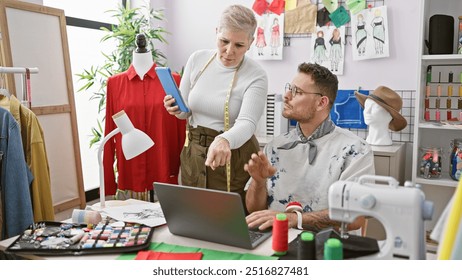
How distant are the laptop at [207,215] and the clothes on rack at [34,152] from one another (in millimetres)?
947

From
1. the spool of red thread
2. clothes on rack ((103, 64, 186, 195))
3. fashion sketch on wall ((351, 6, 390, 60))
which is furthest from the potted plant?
the spool of red thread

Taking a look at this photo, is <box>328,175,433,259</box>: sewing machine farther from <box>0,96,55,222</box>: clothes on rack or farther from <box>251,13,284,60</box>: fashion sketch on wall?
<box>251,13,284,60</box>: fashion sketch on wall

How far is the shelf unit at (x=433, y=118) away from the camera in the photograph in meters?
2.96

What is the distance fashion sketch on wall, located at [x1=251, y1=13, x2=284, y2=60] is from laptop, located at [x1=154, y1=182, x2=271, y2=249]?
234 cm

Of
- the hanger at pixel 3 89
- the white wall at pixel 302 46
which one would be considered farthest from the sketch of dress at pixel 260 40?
the hanger at pixel 3 89

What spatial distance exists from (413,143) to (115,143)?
195 centimetres

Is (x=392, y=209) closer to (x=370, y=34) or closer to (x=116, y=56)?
(x=370, y=34)

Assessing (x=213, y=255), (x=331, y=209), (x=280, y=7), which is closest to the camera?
(x=331, y=209)

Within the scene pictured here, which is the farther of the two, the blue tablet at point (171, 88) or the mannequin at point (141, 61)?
the mannequin at point (141, 61)

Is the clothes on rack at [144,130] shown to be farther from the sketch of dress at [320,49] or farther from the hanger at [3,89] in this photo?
the sketch of dress at [320,49]

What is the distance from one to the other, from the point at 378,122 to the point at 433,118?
1.41 feet

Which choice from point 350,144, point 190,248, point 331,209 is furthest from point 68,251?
point 350,144

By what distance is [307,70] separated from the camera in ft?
6.66
